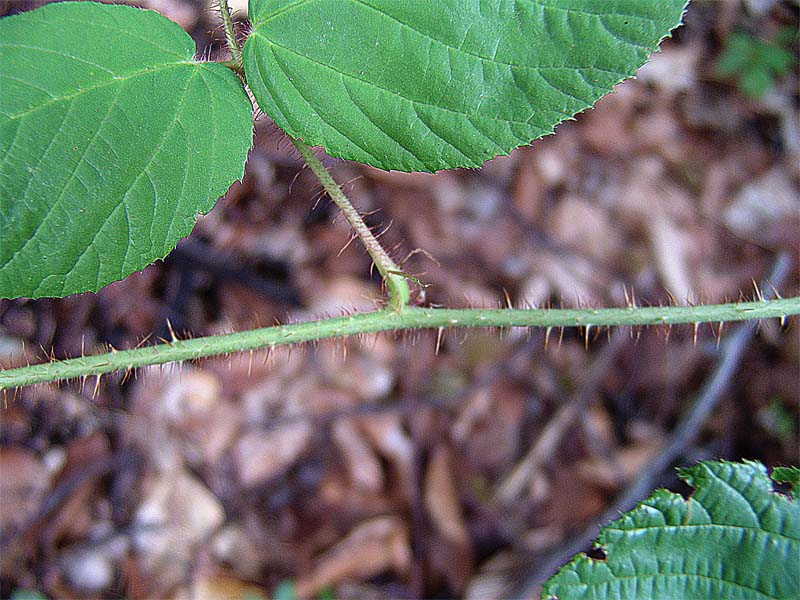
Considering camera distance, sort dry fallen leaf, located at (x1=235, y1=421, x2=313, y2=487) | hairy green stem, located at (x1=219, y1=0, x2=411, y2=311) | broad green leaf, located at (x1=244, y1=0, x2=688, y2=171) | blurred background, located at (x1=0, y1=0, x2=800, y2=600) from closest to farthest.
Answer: broad green leaf, located at (x1=244, y1=0, x2=688, y2=171) → hairy green stem, located at (x1=219, y1=0, x2=411, y2=311) → blurred background, located at (x1=0, y1=0, x2=800, y2=600) → dry fallen leaf, located at (x1=235, y1=421, x2=313, y2=487)

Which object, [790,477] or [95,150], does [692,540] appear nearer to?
[790,477]

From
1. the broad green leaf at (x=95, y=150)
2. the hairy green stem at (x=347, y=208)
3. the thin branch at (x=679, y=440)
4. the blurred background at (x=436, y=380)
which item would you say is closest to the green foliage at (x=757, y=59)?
the blurred background at (x=436, y=380)

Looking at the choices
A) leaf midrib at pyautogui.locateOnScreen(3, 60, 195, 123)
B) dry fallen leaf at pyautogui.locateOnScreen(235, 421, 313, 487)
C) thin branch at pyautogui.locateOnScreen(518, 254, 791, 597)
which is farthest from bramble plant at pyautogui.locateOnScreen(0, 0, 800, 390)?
thin branch at pyautogui.locateOnScreen(518, 254, 791, 597)

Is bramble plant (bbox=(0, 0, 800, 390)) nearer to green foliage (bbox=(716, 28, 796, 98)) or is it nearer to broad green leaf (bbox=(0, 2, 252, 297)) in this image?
broad green leaf (bbox=(0, 2, 252, 297))

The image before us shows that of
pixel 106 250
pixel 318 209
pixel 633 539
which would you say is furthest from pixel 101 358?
pixel 318 209

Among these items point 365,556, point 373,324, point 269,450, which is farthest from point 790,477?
point 269,450

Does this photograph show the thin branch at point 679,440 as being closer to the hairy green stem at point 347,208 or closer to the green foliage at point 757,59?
the green foliage at point 757,59
